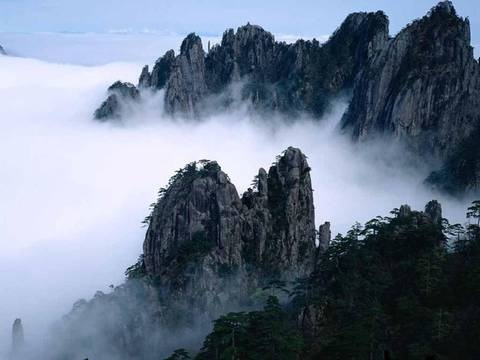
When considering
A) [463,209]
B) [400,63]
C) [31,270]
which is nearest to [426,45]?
[400,63]

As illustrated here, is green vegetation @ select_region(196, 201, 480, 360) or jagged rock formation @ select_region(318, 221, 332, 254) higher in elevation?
jagged rock formation @ select_region(318, 221, 332, 254)

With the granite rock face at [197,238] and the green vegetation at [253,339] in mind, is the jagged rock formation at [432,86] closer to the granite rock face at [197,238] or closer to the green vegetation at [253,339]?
the granite rock face at [197,238]

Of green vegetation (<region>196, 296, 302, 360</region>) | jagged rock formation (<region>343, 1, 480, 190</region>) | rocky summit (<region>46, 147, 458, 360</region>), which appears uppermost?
jagged rock formation (<region>343, 1, 480, 190</region>)

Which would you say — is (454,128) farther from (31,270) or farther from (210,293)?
(31,270)

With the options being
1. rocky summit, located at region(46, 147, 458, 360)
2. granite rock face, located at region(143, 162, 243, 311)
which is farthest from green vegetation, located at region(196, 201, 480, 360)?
granite rock face, located at region(143, 162, 243, 311)

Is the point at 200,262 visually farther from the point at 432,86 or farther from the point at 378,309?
the point at 432,86

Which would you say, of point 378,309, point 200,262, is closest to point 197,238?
point 200,262

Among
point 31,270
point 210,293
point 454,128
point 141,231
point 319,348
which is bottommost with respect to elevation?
point 319,348

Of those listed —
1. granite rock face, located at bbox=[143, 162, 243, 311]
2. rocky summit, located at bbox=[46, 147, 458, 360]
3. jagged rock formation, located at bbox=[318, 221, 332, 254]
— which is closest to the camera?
rocky summit, located at bbox=[46, 147, 458, 360]

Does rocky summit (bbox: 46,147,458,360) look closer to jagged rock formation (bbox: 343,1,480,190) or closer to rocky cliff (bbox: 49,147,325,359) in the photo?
rocky cliff (bbox: 49,147,325,359)
